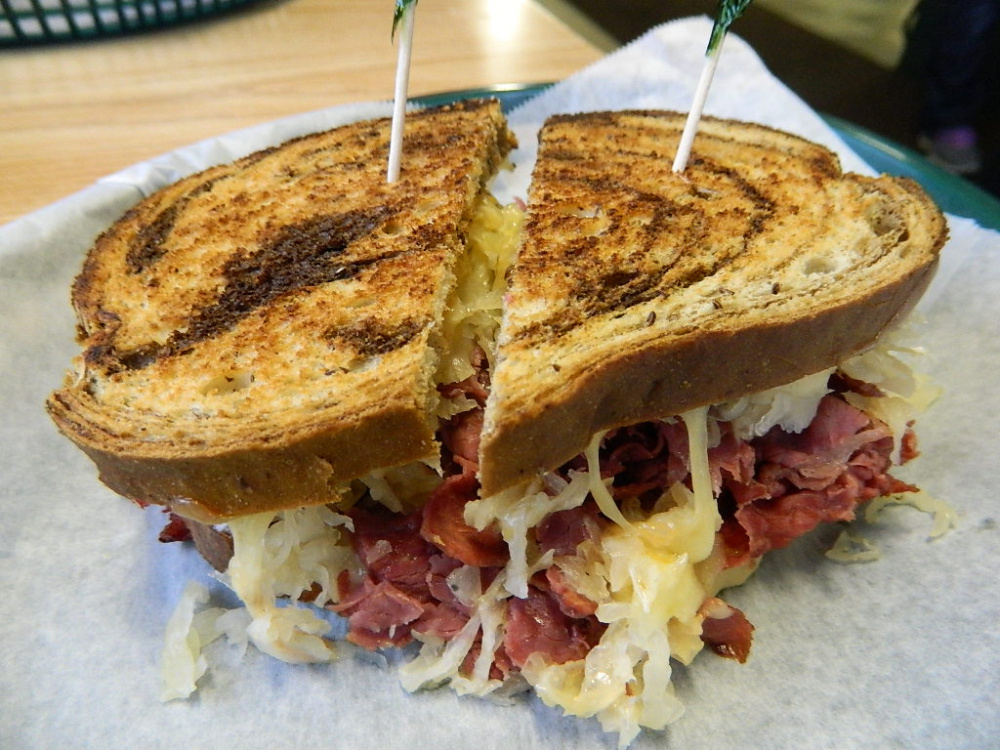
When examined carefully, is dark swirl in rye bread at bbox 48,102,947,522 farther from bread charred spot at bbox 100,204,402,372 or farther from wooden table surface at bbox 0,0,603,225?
wooden table surface at bbox 0,0,603,225

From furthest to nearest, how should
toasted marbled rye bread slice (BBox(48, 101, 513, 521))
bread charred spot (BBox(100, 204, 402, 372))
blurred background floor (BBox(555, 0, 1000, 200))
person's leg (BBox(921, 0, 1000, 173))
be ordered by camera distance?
1. blurred background floor (BBox(555, 0, 1000, 200))
2. person's leg (BBox(921, 0, 1000, 173))
3. bread charred spot (BBox(100, 204, 402, 372))
4. toasted marbled rye bread slice (BBox(48, 101, 513, 521))

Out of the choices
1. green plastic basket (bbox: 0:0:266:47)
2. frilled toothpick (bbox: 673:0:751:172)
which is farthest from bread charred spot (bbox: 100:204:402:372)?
green plastic basket (bbox: 0:0:266:47)

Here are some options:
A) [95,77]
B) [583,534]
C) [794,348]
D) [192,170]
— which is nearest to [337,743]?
[583,534]

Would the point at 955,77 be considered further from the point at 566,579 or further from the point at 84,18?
the point at 84,18

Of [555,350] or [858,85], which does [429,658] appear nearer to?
[555,350]

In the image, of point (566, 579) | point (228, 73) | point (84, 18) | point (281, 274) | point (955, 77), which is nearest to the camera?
point (566, 579)

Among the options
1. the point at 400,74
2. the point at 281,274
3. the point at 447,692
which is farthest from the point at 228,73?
the point at 447,692

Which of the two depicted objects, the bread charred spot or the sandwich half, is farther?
the bread charred spot

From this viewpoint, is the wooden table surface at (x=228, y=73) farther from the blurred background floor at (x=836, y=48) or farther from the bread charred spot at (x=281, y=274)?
the bread charred spot at (x=281, y=274)
